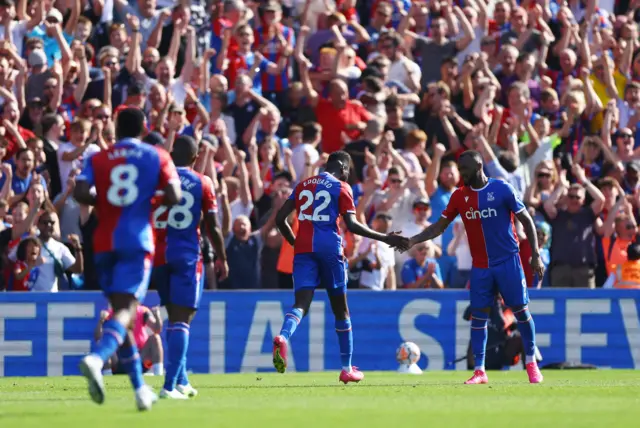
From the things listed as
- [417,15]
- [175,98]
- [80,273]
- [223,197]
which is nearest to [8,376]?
[80,273]

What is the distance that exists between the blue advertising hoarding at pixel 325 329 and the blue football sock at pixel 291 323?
15.8 feet

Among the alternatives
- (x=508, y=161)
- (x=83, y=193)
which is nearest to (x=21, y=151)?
(x=508, y=161)

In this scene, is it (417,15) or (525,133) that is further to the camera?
(417,15)

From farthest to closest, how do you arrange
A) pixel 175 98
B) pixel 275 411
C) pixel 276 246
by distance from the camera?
pixel 175 98 < pixel 276 246 < pixel 275 411

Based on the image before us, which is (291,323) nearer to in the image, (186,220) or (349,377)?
(349,377)

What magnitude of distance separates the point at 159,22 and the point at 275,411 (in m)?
12.6

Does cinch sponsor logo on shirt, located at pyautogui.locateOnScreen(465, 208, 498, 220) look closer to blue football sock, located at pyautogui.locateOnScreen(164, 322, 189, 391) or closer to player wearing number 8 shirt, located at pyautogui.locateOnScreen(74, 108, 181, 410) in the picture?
blue football sock, located at pyautogui.locateOnScreen(164, 322, 189, 391)

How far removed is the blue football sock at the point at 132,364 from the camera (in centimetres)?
1018

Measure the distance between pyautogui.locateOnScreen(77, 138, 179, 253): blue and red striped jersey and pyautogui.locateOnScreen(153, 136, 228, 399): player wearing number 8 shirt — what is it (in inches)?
54.8

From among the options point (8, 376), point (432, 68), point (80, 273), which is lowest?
point (8, 376)

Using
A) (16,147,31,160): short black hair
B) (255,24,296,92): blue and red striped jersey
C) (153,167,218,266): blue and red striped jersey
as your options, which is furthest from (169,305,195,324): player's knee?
(255,24,296,92): blue and red striped jersey

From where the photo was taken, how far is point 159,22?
71.9 ft

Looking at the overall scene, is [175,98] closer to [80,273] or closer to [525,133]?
[80,273]

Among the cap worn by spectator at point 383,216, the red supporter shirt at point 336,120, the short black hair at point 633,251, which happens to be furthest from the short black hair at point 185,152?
the red supporter shirt at point 336,120
